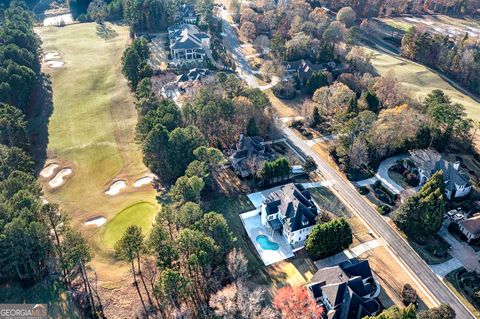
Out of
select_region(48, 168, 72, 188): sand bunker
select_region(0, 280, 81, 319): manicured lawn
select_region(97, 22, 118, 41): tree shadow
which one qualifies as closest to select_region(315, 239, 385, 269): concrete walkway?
select_region(0, 280, 81, 319): manicured lawn

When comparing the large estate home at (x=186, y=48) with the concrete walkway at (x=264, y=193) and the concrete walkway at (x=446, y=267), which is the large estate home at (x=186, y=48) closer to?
the concrete walkway at (x=264, y=193)

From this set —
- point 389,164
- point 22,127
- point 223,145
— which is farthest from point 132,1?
point 389,164

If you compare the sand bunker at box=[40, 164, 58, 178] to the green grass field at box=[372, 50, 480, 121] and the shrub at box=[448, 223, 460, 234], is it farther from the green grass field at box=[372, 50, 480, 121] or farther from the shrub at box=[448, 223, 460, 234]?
the green grass field at box=[372, 50, 480, 121]

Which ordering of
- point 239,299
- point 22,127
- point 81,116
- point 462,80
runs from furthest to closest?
1. point 462,80
2. point 81,116
3. point 22,127
4. point 239,299

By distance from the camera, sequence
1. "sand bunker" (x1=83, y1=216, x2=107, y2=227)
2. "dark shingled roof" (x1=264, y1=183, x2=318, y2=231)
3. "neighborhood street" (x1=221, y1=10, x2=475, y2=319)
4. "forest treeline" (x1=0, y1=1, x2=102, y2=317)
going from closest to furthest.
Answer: "forest treeline" (x1=0, y1=1, x2=102, y2=317)
"neighborhood street" (x1=221, y1=10, x2=475, y2=319)
"dark shingled roof" (x1=264, y1=183, x2=318, y2=231)
"sand bunker" (x1=83, y1=216, x2=107, y2=227)

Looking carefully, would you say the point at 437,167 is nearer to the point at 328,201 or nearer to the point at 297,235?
the point at 328,201

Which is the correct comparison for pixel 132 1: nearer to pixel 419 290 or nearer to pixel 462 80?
pixel 462 80

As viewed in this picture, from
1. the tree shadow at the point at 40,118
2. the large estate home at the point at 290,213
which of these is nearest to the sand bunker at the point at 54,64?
the tree shadow at the point at 40,118
